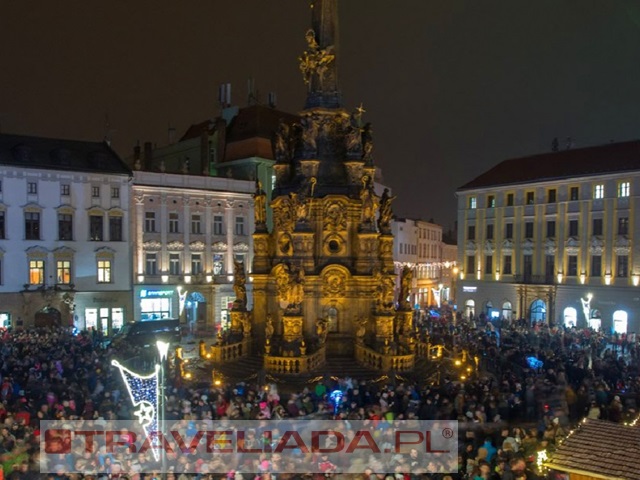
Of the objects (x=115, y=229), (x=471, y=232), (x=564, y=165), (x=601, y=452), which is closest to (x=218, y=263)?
(x=115, y=229)

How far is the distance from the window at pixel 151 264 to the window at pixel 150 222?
1909 millimetres

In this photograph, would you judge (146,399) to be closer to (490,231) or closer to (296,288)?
(296,288)

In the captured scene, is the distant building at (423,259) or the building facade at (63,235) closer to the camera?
the building facade at (63,235)

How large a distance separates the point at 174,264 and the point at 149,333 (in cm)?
1098

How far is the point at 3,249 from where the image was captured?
4012 cm

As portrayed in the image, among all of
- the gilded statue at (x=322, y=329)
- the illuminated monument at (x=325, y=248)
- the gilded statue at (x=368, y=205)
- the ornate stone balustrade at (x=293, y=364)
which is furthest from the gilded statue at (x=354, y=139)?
the ornate stone balustrade at (x=293, y=364)

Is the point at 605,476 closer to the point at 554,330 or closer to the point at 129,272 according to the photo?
the point at 554,330

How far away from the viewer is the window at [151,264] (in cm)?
4631

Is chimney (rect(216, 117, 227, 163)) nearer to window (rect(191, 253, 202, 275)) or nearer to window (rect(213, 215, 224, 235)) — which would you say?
window (rect(213, 215, 224, 235))

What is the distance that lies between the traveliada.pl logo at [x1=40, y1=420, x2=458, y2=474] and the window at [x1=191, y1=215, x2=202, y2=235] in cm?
3287

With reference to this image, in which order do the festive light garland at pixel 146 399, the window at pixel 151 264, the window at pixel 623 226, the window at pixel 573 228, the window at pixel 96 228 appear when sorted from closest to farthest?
the festive light garland at pixel 146 399, the window at pixel 96 228, the window at pixel 623 226, the window at pixel 151 264, the window at pixel 573 228

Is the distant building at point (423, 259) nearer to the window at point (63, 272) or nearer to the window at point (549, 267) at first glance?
the window at point (549, 267)

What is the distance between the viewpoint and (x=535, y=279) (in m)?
49.1

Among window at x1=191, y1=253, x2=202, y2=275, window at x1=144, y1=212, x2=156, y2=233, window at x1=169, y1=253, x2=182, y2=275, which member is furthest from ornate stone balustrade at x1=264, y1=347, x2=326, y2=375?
window at x1=191, y1=253, x2=202, y2=275
